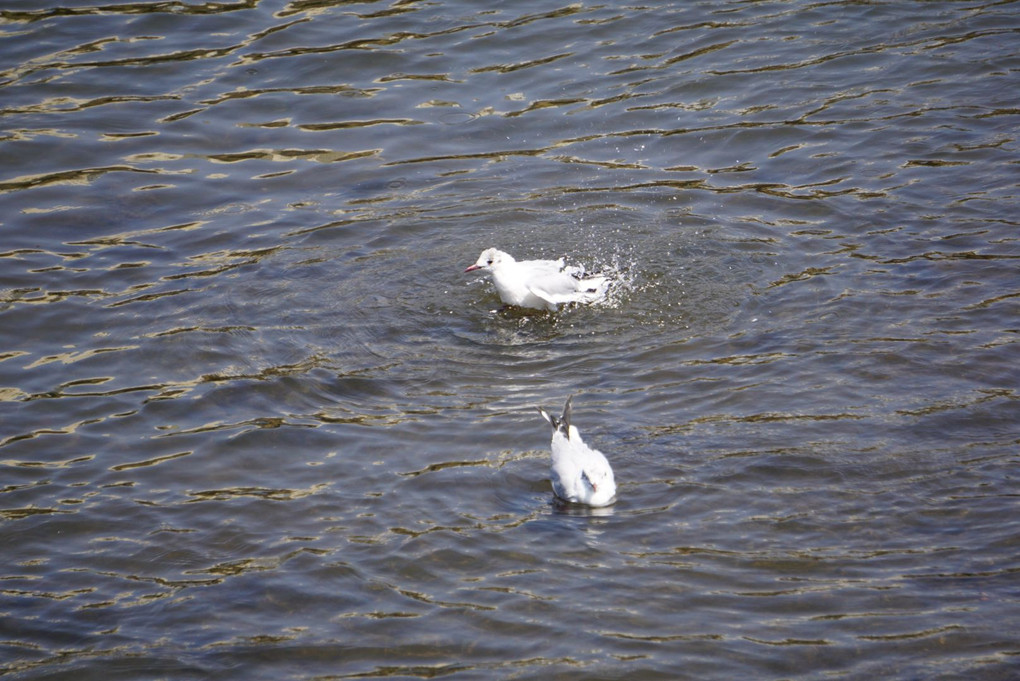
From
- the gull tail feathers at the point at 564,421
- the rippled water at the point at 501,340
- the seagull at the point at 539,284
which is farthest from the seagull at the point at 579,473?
the seagull at the point at 539,284

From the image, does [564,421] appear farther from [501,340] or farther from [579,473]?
[501,340]

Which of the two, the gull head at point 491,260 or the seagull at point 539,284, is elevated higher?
the gull head at point 491,260

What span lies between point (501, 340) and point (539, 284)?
57cm

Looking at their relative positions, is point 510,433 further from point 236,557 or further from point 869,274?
point 869,274

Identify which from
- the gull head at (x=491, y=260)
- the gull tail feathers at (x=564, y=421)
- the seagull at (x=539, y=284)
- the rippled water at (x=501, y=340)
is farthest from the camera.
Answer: the gull head at (x=491, y=260)

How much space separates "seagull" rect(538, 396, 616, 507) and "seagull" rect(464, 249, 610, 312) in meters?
2.36

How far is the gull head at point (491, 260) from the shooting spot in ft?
29.2

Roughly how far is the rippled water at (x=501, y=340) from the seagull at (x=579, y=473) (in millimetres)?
126

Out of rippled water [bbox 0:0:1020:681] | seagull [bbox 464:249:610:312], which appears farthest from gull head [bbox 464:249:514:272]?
rippled water [bbox 0:0:1020:681]

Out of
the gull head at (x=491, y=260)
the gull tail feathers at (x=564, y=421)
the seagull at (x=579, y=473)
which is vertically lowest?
the seagull at (x=579, y=473)

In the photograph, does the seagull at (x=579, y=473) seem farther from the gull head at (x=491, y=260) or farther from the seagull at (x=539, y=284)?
the gull head at (x=491, y=260)

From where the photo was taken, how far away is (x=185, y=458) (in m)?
7.13

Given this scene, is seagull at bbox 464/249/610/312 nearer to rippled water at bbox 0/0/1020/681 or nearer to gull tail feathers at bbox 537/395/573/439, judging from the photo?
rippled water at bbox 0/0/1020/681

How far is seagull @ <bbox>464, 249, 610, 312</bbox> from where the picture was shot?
877cm
